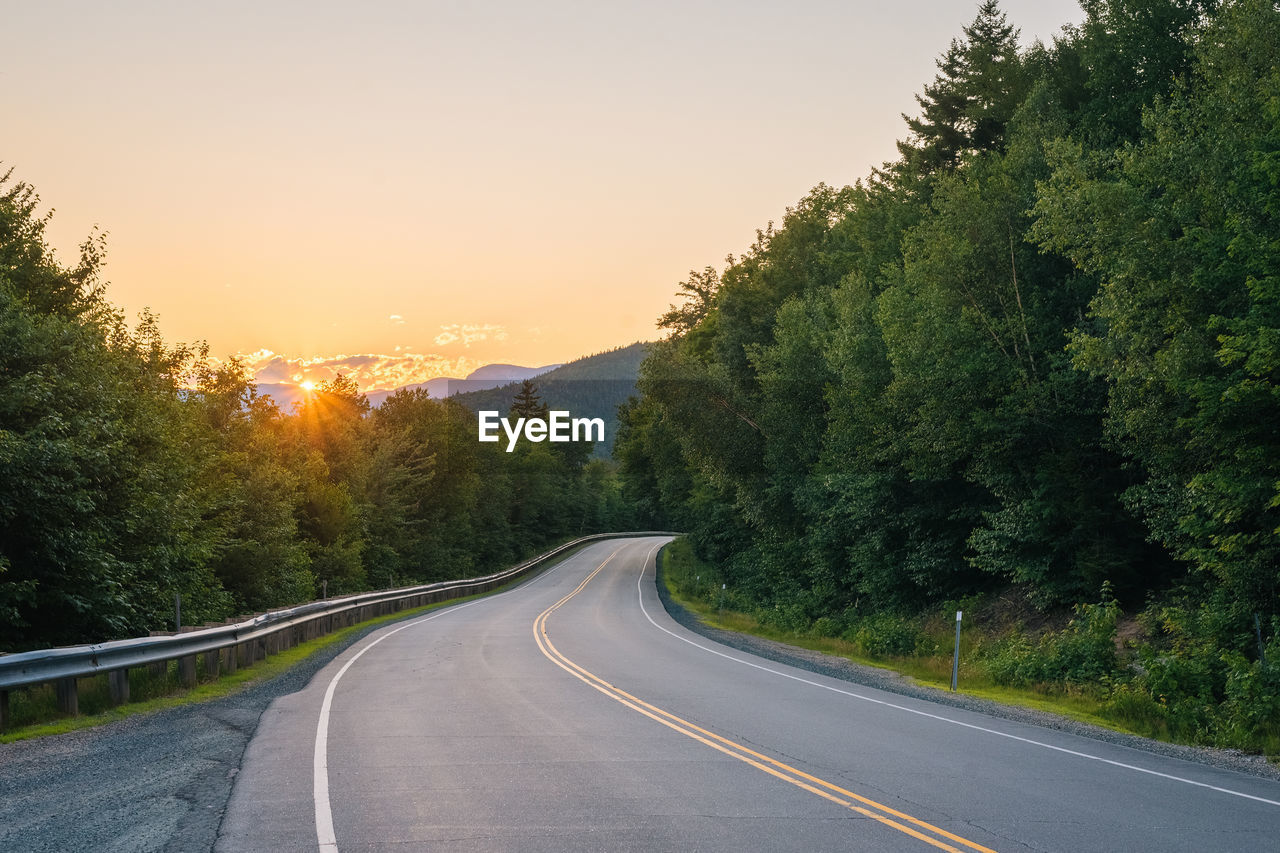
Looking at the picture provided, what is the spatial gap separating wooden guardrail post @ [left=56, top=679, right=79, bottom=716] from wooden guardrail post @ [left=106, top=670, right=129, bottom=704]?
87 centimetres

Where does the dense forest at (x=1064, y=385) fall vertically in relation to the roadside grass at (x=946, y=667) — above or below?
above

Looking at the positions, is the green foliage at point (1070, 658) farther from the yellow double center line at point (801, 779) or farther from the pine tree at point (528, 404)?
the pine tree at point (528, 404)

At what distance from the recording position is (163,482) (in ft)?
71.4

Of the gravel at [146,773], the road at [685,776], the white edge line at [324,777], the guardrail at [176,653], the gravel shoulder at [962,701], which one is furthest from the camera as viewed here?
the gravel shoulder at [962,701]

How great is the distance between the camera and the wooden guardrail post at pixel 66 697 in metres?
11.4

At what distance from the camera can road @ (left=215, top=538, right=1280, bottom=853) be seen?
6801 millimetres

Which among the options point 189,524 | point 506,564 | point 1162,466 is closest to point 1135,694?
point 1162,466

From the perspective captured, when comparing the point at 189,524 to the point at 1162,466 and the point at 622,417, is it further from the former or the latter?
the point at 622,417

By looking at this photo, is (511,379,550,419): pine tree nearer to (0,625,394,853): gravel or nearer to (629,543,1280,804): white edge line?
(629,543,1280,804): white edge line

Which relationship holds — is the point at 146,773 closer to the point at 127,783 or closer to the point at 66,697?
the point at 127,783

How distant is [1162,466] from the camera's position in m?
18.6

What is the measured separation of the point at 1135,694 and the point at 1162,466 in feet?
18.4


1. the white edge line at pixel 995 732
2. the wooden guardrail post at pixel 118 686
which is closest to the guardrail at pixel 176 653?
the wooden guardrail post at pixel 118 686

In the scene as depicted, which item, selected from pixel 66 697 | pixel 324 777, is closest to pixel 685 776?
pixel 324 777
